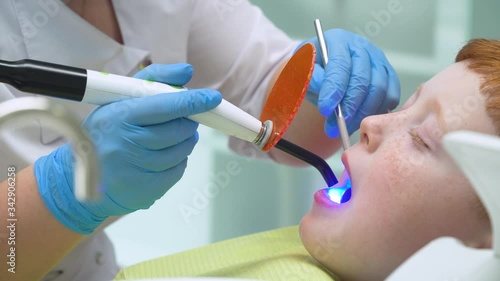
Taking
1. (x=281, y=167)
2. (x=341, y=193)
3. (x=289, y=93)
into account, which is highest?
(x=289, y=93)

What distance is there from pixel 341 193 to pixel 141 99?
336 mm

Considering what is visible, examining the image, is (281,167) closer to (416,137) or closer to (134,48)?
(134,48)

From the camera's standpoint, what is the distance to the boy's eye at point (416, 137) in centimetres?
87

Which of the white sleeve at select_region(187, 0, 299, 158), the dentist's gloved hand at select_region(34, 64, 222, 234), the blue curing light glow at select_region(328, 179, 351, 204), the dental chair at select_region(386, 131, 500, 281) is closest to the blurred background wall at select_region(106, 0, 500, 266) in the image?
the white sleeve at select_region(187, 0, 299, 158)

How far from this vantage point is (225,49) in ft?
4.25

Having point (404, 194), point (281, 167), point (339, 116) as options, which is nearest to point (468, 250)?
point (404, 194)

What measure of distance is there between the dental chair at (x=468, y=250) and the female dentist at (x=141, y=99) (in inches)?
14.5

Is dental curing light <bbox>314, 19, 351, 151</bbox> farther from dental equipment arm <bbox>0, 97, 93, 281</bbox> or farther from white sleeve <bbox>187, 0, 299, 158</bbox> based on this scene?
dental equipment arm <bbox>0, 97, 93, 281</bbox>

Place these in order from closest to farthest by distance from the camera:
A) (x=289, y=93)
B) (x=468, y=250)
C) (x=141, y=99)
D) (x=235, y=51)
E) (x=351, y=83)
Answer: (x=468, y=250) < (x=141, y=99) < (x=289, y=93) < (x=351, y=83) < (x=235, y=51)

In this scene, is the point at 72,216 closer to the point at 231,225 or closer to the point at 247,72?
the point at 247,72

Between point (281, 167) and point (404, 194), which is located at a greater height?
point (404, 194)

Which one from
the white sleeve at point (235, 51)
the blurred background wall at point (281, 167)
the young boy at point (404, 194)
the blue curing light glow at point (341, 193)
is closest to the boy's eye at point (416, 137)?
the young boy at point (404, 194)

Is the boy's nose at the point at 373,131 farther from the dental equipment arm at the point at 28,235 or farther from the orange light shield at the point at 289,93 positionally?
the dental equipment arm at the point at 28,235

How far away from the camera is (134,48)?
1.16m
